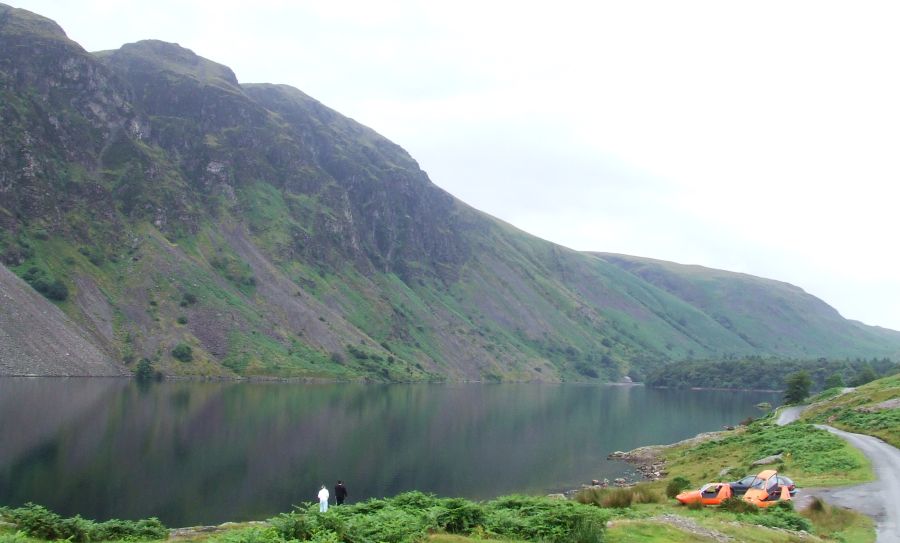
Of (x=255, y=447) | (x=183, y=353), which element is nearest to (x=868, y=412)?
(x=255, y=447)

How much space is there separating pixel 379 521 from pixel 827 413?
264 ft

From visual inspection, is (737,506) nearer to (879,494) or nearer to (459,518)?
(879,494)

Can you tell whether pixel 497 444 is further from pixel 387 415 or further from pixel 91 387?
pixel 91 387

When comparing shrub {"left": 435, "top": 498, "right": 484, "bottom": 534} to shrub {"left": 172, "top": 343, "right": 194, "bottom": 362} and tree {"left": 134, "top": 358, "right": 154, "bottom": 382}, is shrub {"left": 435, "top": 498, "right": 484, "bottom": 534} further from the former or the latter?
shrub {"left": 172, "top": 343, "right": 194, "bottom": 362}

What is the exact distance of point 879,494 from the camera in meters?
38.5

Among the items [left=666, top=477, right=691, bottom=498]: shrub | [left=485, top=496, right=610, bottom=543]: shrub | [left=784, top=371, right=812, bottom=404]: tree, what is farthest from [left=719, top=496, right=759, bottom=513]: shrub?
[left=784, top=371, right=812, bottom=404]: tree

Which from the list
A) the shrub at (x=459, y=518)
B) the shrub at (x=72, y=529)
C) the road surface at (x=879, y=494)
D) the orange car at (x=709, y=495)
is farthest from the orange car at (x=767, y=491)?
→ the shrub at (x=72, y=529)

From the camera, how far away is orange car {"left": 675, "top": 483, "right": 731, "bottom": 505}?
36406 mm

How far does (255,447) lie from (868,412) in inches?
2739

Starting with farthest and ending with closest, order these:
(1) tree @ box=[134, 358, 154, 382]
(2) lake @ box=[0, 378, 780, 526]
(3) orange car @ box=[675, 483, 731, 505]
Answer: (1) tree @ box=[134, 358, 154, 382], (2) lake @ box=[0, 378, 780, 526], (3) orange car @ box=[675, 483, 731, 505]

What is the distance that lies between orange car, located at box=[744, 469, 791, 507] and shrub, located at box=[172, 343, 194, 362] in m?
158

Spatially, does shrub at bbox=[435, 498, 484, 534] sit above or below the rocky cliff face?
above

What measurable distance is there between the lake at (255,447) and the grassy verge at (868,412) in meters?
24.6

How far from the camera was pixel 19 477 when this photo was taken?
2024 inches
